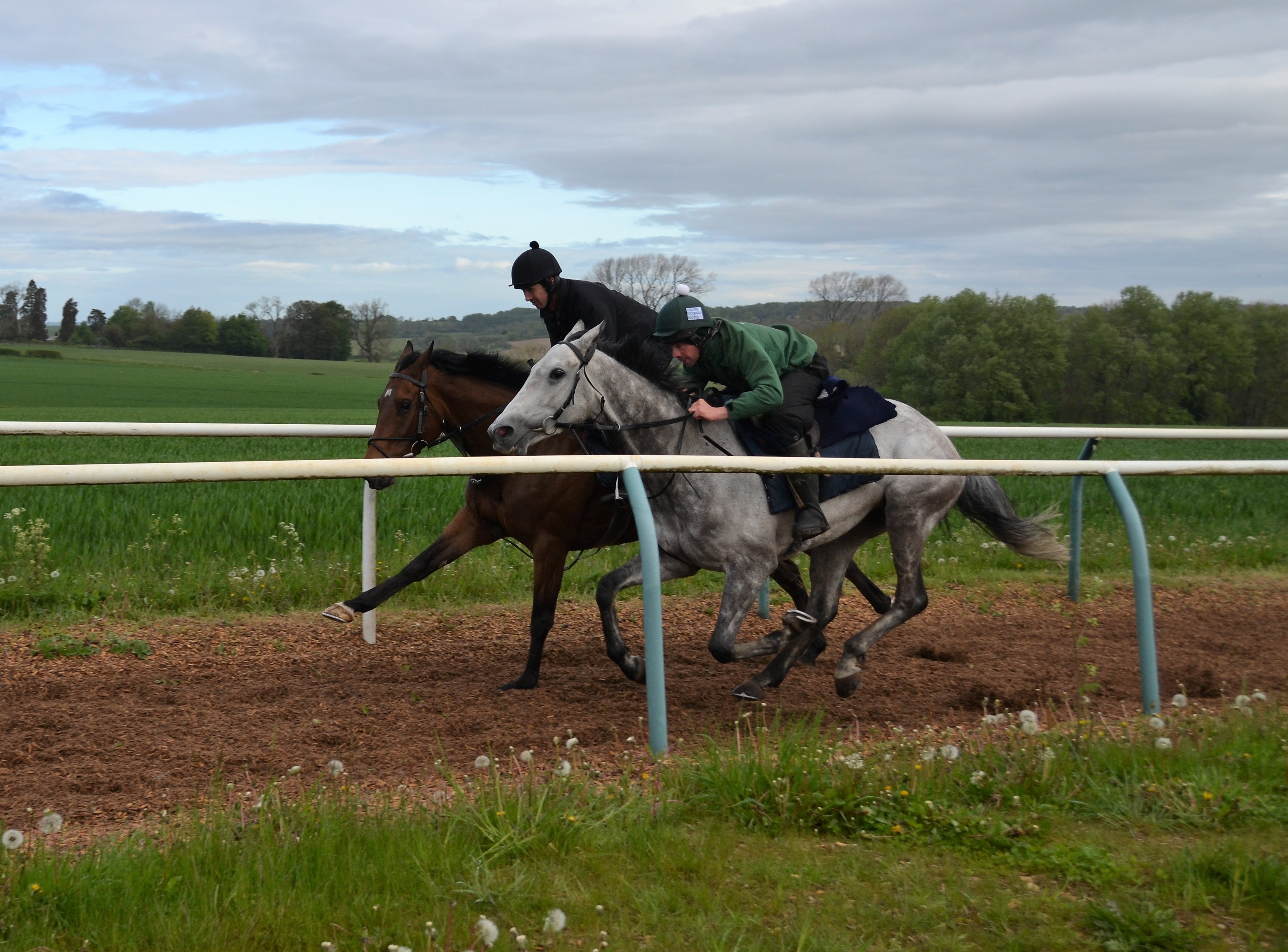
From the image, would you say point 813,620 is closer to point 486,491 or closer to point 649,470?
point 649,470

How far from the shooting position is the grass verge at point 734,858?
2482 millimetres

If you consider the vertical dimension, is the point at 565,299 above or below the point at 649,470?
above

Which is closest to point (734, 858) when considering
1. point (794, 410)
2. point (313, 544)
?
point (794, 410)

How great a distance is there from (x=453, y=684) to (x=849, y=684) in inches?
71.8

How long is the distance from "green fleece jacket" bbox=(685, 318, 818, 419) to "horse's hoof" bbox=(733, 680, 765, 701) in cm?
120

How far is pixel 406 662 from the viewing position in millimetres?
5652

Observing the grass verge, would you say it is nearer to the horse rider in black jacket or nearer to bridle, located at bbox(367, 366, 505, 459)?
bridle, located at bbox(367, 366, 505, 459)

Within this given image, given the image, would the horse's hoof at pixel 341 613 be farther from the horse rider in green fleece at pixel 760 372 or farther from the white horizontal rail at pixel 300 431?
the horse rider in green fleece at pixel 760 372

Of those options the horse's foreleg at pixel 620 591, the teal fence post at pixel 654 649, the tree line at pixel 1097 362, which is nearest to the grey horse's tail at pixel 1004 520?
the horse's foreleg at pixel 620 591

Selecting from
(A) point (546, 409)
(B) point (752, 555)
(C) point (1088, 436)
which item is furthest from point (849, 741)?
(C) point (1088, 436)

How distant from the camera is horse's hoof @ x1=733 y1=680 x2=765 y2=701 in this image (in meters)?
4.93

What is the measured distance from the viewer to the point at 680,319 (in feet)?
15.8

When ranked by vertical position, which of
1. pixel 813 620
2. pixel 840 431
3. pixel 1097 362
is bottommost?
pixel 813 620

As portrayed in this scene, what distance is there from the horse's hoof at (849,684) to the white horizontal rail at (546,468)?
3.70ft
